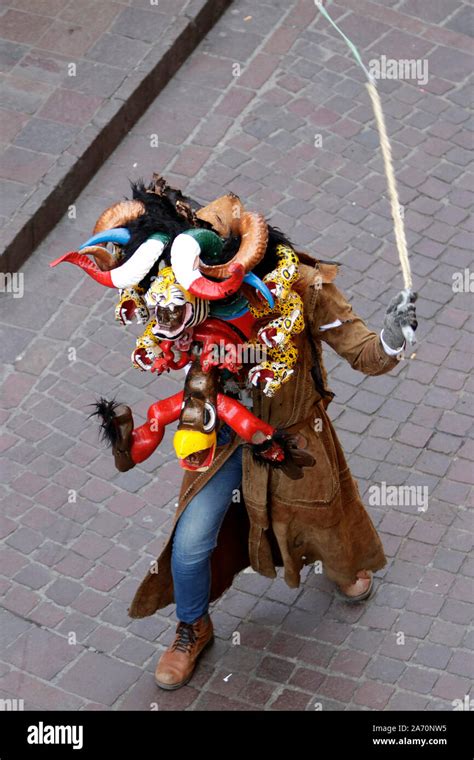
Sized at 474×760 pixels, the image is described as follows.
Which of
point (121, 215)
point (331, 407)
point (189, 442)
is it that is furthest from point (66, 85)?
point (189, 442)

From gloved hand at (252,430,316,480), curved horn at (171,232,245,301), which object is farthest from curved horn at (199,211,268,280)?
gloved hand at (252,430,316,480)

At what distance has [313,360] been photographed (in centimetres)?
599

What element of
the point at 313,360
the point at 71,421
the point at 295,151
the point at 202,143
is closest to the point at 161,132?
the point at 202,143

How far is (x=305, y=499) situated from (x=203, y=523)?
1.51 ft

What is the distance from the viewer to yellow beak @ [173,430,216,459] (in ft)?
18.1

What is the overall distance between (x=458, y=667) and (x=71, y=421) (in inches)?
101

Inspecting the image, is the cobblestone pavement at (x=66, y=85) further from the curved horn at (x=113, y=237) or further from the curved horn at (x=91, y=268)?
the curved horn at (x=113, y=237)

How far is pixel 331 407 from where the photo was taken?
7.87m

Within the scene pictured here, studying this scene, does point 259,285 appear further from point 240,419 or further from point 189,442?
point 189,442

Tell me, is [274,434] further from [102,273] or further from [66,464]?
[66,464]

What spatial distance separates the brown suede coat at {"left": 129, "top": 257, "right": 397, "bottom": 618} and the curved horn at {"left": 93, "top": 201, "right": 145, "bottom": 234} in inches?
27.9

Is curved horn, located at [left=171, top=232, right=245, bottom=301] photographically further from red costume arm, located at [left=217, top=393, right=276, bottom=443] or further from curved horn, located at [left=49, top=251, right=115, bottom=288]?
red costume arm, located at [left=217, top=393, right=276, bottom=443]
